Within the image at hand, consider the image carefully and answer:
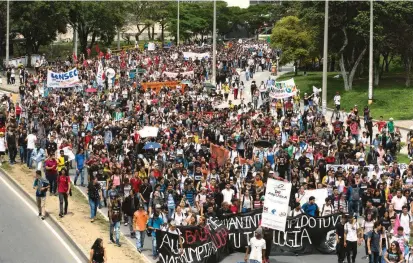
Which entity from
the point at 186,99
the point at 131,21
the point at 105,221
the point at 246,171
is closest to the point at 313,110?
the point at 186,99

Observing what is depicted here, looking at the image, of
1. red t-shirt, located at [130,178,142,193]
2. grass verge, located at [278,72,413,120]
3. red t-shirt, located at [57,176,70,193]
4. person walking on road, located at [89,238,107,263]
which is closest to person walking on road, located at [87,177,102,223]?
red t-shirt, located at [57,176,70,193]

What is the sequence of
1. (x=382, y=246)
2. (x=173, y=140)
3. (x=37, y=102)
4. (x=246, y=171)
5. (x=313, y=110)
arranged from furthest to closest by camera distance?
1. (x=37, y=102)
2. (x=313, y=110)
3. (x=173, y=140)
4. (x=246, y=171)
5. (x=382, y=246)

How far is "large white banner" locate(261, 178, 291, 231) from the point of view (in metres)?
20.5

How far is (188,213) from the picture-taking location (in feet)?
69.7

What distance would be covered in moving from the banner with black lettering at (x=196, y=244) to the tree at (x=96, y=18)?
61.9m

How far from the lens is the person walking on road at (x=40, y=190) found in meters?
24.6

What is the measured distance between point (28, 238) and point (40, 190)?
1.84 metres

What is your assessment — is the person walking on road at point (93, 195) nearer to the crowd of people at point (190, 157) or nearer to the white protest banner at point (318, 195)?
the crowd of people at point (190, 157)

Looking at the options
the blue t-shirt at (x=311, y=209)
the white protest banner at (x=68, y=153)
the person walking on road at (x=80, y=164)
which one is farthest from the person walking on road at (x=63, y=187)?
the blue t-shirt at (x=311, y=209)

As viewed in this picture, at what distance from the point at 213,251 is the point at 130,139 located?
1191 cm

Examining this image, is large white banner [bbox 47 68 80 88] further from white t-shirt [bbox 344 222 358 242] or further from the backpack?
white t-shirt [bbox 344 222 358 242]

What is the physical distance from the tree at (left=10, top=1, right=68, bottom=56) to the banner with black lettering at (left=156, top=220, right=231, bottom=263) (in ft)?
179

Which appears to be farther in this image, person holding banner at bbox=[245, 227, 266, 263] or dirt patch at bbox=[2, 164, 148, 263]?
dirt patch at bbox=[2, 164, 148, 263]

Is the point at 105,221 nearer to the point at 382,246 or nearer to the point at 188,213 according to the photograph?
the point at 188,213
